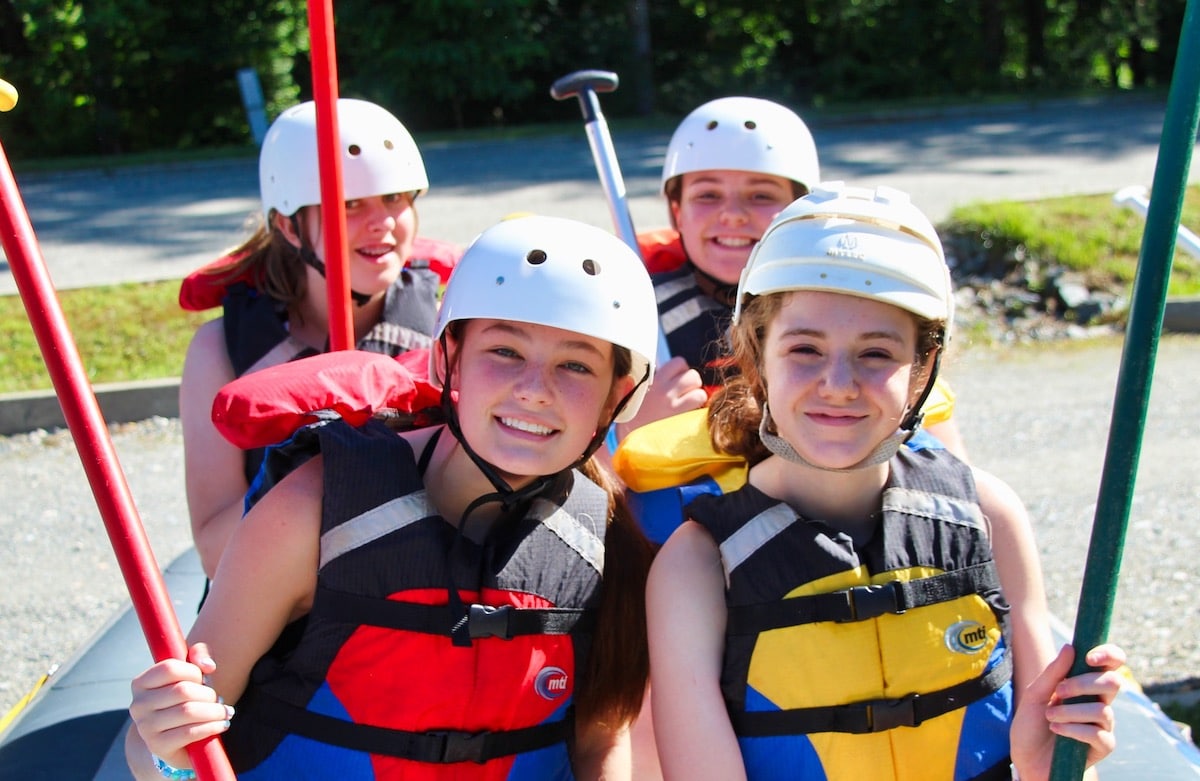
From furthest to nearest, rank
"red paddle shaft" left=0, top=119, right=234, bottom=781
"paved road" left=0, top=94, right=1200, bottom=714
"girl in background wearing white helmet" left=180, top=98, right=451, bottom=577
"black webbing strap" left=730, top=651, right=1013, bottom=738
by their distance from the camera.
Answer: "paved road" left=0, top=94, right=1200, bottom=714 → "girl in background wearing white helmet" left=180, top=98, right=451, bottom=577 → "black webbing strap" left=730, top=651, right=1013, bottom=738 → "red paddle shaft" left=0, top=119, right=234, bottom=781

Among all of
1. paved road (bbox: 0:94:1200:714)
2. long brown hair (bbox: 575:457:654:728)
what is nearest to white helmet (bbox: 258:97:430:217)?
long brown hair (bbox: 575:457:654:728)

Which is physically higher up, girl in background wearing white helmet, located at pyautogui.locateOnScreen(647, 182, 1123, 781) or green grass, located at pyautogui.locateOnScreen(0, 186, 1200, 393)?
girl in background wearing white helmet, located at pyautogui.locateOnScreen(647, 182, 1123, 781)

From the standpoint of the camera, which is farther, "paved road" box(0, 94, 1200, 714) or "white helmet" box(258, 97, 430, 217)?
"paved road" box(0, 94, 1200, 714)

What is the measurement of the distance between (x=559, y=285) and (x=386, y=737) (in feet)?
2.64

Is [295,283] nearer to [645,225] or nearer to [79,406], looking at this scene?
[79,406]

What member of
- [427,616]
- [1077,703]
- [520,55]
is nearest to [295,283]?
[427,616]

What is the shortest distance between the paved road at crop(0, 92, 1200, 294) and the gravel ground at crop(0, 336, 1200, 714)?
1980 mm

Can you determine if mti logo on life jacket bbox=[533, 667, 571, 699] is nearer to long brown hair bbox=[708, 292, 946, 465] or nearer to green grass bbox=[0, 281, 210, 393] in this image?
long brown hair bbox=[708, 292, 946, 465]

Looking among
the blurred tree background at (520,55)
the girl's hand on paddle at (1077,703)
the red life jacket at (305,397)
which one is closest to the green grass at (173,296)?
the red life jacket at (305,397)

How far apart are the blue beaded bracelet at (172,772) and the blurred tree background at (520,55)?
1292 cm

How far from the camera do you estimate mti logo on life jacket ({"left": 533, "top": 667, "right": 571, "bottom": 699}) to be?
2.21 metres

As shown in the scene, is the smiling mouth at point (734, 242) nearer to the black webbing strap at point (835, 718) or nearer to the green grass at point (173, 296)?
the black webbing strap at point (835, 718)

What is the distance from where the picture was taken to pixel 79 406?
166 cm

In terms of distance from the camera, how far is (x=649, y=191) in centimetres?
1055
